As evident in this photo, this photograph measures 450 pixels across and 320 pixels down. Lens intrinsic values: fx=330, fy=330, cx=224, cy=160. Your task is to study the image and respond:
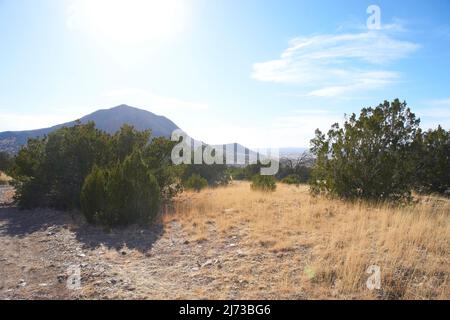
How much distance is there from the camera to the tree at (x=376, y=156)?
10.8 m

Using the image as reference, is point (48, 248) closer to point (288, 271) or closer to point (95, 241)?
point (95, 241)

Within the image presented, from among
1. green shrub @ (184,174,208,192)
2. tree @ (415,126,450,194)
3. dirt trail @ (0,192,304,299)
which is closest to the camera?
dirt trail @ (0,192,304,299)

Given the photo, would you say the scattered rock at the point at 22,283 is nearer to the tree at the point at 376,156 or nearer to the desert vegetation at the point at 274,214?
the desert vegetation at the point at 274,214

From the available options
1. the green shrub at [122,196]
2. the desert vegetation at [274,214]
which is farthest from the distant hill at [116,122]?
the green shrub at [122,196]

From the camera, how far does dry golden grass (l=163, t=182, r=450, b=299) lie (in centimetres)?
493

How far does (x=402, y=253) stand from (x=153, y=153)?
10445mm

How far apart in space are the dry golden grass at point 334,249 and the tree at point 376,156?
1201mm

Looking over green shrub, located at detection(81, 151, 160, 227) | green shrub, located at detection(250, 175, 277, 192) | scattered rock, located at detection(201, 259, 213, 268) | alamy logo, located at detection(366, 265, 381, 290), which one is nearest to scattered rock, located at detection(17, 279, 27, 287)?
scattered rock, located at detection(201, 259, 213, 268)

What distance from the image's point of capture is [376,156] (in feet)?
36.5

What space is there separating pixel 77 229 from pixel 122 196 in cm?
163

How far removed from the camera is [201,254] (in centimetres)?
719

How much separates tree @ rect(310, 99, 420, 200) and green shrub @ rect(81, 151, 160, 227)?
650 centimetres

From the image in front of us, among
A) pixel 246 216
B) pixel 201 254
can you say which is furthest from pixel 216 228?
pixel 201 254

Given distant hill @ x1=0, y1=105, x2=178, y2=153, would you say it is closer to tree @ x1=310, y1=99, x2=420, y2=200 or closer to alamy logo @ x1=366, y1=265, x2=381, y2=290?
tree @ x1=310, y1=99, x2=420, y2=200
